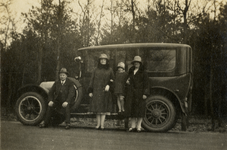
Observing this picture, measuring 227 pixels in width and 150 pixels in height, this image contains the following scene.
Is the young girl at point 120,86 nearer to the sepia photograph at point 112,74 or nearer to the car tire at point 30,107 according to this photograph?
the sepia photograph at point 112,74

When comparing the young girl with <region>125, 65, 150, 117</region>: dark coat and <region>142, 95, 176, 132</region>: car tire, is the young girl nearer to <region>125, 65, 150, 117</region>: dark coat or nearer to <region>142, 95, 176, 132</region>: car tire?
<region>125, 65, 150, 117</region>: dark coat

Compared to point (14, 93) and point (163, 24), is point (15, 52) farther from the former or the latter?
point (163, 24)

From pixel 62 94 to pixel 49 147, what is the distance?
2.06m

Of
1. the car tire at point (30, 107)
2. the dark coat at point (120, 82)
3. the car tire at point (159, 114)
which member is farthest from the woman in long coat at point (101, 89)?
the car tire at point (30, 107)

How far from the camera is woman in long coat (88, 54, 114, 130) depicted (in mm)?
7164

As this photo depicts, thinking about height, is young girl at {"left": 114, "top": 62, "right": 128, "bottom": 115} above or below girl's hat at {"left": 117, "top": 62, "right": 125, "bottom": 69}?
below

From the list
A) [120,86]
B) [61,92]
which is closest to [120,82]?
[120,86]

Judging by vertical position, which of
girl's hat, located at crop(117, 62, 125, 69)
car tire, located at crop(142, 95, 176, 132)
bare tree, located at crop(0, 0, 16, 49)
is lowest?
car tire, located at crop(142, 95, 176, 132)

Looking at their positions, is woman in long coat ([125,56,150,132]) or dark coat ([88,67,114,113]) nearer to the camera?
woman in long coat ([125,56,150,132])

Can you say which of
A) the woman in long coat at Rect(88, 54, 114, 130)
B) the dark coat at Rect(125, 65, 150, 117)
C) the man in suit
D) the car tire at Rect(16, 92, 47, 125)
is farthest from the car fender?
the car tire at Rect(16, 92, 47, 125)

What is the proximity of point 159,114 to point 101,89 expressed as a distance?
1.35 meters

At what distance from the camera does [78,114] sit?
736 centimetres

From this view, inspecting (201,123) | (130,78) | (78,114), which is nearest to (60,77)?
(78,114)

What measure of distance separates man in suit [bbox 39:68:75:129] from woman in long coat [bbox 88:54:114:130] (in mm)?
454
